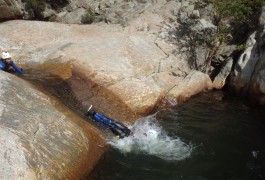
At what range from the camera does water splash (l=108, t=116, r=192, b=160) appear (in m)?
11.6

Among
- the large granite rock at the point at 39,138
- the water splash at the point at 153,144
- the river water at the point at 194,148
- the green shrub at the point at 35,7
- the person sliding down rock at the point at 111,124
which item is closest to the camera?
the large granite rock at the point at 39,138

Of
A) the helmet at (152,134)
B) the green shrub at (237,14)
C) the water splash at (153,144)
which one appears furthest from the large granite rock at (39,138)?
the green shrub at (237,14)

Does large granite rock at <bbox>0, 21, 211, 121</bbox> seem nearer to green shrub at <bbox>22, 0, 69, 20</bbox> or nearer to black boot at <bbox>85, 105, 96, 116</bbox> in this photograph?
black boot at <bbox>85, 105, 96, 116</bbox>

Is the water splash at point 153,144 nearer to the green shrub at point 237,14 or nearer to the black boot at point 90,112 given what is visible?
the black boot at point 90,112

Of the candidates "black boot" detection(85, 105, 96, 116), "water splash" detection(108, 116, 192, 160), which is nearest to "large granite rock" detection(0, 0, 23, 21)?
"black boot" detection(85, 105, 96, 116)

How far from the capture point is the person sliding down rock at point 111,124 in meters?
12.2

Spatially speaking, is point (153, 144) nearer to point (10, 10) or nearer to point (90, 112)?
point (90, 112)

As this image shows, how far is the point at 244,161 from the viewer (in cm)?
1155

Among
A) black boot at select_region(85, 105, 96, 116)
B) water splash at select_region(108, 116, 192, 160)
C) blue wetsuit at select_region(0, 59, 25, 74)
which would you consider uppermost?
blue wetsuit at select_region(0, 59, 25, 74)

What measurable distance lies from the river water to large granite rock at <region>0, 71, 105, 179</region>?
64 cm

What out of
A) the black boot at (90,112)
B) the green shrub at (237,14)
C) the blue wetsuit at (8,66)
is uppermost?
the green shrub at (237,14)

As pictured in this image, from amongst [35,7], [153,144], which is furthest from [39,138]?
[35,7]

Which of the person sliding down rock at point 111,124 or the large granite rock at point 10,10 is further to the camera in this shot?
the large granite rock at point 10,10

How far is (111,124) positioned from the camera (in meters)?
12.4
